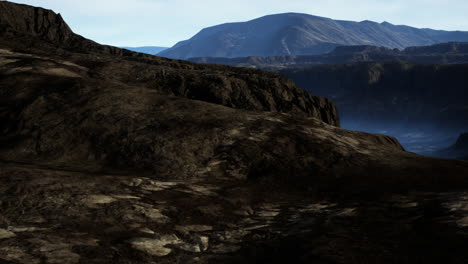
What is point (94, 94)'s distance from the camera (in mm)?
10781

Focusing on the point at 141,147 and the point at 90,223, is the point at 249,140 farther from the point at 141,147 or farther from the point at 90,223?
the point at 90,223

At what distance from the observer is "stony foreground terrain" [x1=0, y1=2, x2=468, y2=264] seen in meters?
4.57

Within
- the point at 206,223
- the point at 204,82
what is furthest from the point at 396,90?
the point at 206,223

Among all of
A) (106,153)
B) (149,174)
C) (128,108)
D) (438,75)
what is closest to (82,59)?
(128,108)

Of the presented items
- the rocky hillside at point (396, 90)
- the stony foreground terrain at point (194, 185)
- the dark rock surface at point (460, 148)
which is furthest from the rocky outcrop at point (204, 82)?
the rocky hillside at point (396, 90)

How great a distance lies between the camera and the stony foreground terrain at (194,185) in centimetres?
457

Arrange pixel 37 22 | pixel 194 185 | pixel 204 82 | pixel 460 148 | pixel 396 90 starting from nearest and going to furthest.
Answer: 1. pixel 194 185
2. pixel 204 82
3. pixel 37 22
4. pixel 460 148
5. pixel 396 90

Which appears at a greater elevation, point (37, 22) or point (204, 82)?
point (37, 22)

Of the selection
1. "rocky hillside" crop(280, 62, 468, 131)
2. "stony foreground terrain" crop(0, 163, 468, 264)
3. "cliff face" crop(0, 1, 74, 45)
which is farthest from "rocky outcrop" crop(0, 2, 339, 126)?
"rocky hillside" crop(280, 62, 468, 131)

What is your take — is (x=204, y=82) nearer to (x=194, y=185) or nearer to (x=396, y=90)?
(x=194, y=185)

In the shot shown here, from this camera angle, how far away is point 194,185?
7160mm

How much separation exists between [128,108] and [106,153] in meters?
1.95

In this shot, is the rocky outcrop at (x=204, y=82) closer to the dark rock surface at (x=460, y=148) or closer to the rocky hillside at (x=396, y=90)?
the dark rock surface at (x=460, y=148)

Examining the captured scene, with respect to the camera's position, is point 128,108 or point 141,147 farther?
point 128,108
